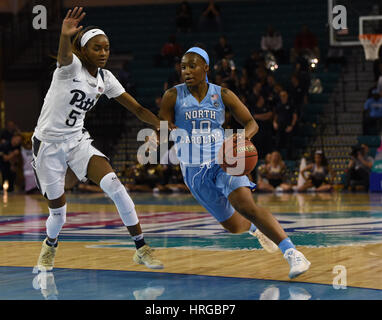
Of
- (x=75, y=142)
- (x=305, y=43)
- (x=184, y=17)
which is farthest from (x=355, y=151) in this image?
(x=75, y=142)

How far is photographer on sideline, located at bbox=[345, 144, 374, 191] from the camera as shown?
17.5m

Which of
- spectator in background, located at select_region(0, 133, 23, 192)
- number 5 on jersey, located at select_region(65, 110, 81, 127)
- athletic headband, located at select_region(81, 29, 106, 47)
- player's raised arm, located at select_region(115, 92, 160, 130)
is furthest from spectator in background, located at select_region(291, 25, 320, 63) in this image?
number 5 on jersey, located at select_region(65, 110, 81, 127)

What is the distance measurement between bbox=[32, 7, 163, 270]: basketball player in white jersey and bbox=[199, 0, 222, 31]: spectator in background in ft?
55.2

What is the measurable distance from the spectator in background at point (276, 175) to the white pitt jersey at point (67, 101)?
37.4 feet

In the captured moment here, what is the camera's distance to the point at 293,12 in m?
23.3

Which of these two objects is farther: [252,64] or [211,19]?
[211,19]

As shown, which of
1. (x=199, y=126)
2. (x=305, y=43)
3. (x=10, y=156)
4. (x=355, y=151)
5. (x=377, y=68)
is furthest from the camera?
(x=305, y=43)

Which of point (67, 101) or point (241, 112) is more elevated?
point (67, 101)

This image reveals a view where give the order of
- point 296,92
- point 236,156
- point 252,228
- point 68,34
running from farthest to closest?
point 296,92 → point 252,228 → point 236,156 → point 68,34

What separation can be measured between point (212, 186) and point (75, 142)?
4.18 feet

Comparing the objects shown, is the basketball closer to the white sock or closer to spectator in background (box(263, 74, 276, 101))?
the white sock

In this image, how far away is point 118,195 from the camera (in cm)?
662

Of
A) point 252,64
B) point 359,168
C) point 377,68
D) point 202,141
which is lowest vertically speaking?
point 359,168

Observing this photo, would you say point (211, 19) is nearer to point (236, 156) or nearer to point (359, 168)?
point (359, 168)
